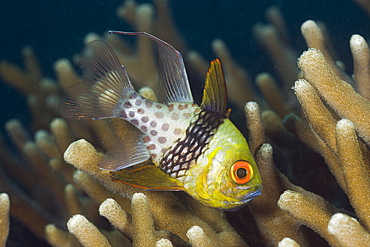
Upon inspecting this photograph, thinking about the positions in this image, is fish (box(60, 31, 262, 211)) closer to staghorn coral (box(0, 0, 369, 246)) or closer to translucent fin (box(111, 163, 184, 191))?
translucent fin (box(111, 163, 184, 191))

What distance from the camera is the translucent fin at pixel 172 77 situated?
7.32 feet

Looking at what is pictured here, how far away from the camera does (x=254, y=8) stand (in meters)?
28.3

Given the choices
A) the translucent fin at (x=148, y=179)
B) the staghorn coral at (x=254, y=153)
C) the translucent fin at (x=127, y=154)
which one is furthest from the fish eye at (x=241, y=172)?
the translucent fin at (x=127, y=154)

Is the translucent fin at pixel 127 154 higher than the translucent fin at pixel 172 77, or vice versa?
the translucent fin at pixel 172 77

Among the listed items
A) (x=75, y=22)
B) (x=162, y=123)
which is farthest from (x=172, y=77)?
(x=75, y=22)

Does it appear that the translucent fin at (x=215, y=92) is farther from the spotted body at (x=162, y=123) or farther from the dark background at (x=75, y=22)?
the dark background at (x=75, y=22)

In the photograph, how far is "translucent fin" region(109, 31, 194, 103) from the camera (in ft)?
7.32

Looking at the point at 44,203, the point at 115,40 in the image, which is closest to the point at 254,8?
the point at 115,40

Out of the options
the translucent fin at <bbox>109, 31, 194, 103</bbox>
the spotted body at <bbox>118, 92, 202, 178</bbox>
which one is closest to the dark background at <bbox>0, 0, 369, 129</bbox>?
the translucent fin at <bbox>109, 31, 194, 103</bbox>

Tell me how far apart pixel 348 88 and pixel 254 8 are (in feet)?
93.1

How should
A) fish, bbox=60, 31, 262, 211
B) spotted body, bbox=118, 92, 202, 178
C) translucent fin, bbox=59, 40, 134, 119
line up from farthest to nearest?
translucent fin, bbox=59, 40, 134, 119, spotted body, bbox=118, 92, 202, 178, fish, bbox=60, 31, 262, 211

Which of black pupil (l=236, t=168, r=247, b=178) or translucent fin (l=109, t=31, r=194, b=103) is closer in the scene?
black pupil (l=236, t=168, r=247, b=178)

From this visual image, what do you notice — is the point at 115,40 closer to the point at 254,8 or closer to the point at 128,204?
the point at 128,204

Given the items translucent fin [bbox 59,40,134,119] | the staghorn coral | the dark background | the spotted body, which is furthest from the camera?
the dark background
